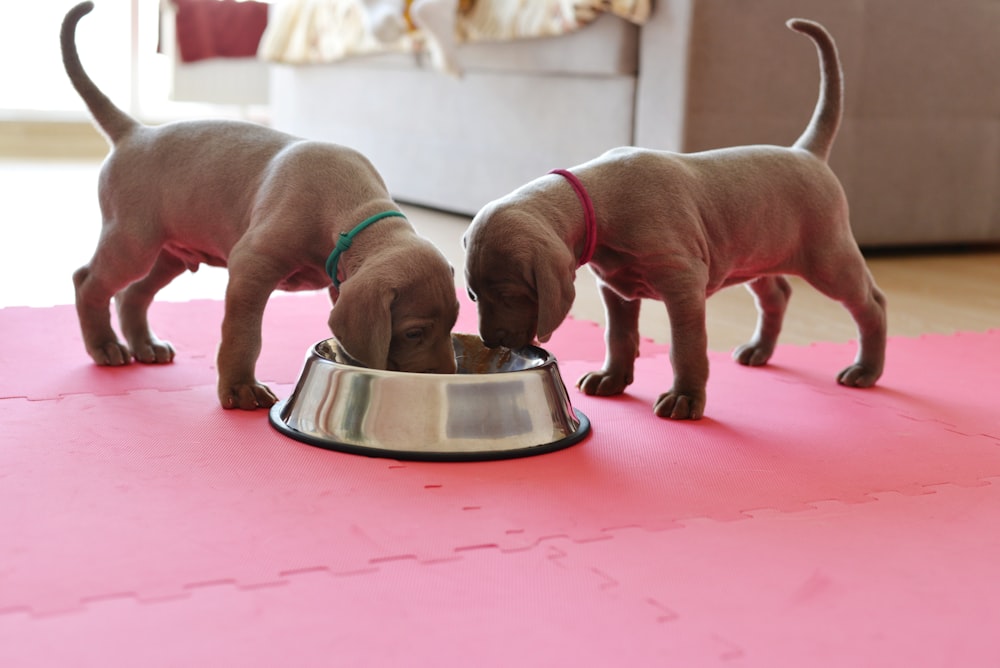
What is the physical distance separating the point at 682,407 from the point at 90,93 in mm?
1630

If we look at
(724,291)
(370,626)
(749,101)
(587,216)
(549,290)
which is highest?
(749,101)

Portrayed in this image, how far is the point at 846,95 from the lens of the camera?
4.76m

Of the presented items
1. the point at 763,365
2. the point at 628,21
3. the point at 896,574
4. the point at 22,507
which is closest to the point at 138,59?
the point at 628,21

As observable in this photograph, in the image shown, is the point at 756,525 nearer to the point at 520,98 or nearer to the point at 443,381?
the point at 443,381

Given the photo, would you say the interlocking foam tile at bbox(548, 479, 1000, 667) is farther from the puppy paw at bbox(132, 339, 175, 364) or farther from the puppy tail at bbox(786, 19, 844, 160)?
the puppy paw at bbox(132, 339, 175, 364)

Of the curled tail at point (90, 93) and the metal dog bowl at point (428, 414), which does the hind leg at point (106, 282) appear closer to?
the curled tail at point (90, 93)

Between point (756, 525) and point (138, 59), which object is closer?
point (756, 525)

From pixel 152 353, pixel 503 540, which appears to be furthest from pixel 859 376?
pixel 152 353

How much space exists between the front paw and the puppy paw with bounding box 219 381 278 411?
2.51 ft

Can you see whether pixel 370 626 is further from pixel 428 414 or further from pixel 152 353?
pixel 152 353

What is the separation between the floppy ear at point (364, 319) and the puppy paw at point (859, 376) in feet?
4.39

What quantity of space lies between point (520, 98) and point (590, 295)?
157cm

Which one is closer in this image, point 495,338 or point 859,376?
point 495,338

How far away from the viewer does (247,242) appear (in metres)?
2.37
